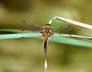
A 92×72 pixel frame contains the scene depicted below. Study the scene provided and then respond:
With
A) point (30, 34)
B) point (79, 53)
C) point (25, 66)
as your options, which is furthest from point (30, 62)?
point (30, 34)

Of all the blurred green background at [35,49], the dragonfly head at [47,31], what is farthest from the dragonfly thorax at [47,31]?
the blurred green background at [35,49]

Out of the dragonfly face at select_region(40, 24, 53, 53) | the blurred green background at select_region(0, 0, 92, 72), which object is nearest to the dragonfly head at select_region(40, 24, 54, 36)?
the dragonfly face at select_region(40, 24, 53, 53)

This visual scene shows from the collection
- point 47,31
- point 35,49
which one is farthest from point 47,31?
point 35,49

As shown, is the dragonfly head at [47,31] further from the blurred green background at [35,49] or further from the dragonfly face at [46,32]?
the blurred green background at [35,49]

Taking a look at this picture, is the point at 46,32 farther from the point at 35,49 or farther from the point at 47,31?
the point at 35,49

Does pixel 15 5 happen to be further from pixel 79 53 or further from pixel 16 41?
pixel 79 53

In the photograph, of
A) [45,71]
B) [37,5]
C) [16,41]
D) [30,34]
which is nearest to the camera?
[30,34]

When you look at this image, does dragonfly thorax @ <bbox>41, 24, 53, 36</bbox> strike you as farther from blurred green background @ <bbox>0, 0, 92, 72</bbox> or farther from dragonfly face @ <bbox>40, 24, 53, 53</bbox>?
blurred green background @ <bbox>0, 0, 92, 72</bbox>

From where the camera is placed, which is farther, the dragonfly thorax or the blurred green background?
the blurred green background
